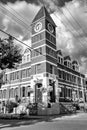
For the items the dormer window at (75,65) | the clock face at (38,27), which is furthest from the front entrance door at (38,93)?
the dormer window at (75,65)

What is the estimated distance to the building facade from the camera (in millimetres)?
27562

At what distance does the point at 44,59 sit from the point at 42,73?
8.80ft

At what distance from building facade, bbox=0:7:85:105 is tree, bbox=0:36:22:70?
9378 millimetres

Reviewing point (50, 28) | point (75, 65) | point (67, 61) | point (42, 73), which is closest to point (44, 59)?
point (42, 73)

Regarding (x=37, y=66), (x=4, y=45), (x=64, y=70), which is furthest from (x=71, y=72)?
(x=4, y=45)

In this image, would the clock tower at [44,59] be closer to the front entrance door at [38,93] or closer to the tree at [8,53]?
the front entrance door at [38,93]

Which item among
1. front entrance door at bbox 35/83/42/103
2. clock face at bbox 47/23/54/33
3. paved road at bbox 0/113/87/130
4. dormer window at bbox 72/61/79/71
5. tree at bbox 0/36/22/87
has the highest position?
clock face at bbox 47/23/54/33

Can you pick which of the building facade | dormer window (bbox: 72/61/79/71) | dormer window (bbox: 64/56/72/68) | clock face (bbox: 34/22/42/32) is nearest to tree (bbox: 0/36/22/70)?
the building facade

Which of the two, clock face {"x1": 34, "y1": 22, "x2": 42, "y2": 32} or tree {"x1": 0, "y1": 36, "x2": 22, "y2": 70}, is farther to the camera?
clock face {"x1": 34, "y1": 22, "x2": 42, "y2": 32}

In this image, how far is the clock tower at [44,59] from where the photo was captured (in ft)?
88.3

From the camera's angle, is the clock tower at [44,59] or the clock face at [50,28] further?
the clock face at [50,28]

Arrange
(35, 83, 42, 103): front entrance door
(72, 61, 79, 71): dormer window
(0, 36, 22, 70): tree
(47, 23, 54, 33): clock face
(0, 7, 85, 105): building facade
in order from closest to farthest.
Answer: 1. (0, 36, 22, 70): tree
2. (35, 83, 42, 103): front entrance door
3. (0, 7, 85, 105): building facade
4. (47, 23, 54, 33): clock face
5. (72, 61, 79, 71): dormer window

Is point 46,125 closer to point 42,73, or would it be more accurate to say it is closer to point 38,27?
point 42,73

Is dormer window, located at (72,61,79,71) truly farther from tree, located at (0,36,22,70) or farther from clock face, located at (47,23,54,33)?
tree, located at (0,36,22,70)
